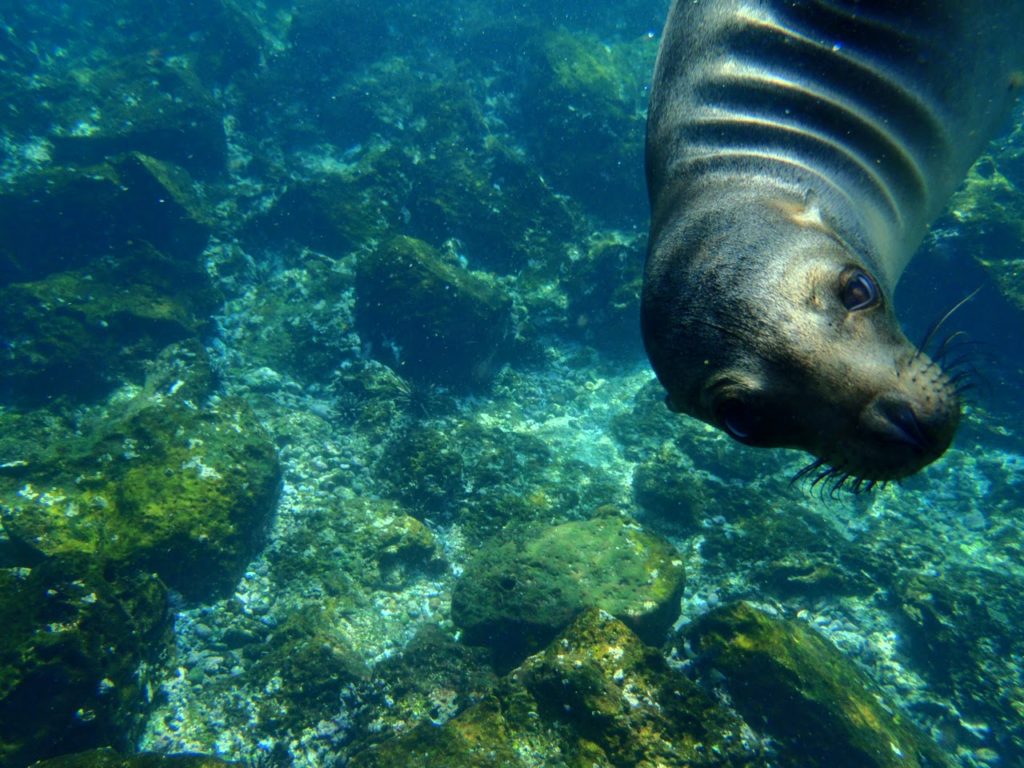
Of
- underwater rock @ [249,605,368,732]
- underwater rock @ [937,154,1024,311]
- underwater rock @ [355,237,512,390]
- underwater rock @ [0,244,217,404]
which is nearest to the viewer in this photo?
underwater rock @ [249,605,368,732]

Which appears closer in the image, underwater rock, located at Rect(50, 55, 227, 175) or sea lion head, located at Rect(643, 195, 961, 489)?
sea lion head, located at Rect(643, 195, 961, 489)

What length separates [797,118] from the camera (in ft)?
6.97

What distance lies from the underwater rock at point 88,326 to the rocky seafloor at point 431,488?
62 mm

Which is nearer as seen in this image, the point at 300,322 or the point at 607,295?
the point at 300,322

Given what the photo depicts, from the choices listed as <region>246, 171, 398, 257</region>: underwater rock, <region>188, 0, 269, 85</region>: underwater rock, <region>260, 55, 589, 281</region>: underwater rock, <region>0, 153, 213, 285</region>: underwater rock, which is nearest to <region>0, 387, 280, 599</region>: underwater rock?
<region>0, 153, 213, 285</region>: underwater rock

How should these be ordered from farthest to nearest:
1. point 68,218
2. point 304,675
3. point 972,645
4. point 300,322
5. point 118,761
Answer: point 68,218, point 300,322, point 972,645, point 304,675, point 118,761

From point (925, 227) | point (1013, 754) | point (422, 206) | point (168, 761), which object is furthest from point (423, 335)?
point (1013, 754)

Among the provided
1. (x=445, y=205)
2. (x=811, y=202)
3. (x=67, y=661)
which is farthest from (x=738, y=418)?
(x=445, y=205)

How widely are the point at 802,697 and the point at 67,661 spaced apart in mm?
6899

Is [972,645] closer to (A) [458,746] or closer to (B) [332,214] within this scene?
(A) [458,746]

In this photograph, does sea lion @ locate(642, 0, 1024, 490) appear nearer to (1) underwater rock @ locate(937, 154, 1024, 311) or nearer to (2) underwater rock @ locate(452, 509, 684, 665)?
(2) underwater rock @ locate(452, 509, 684, 665)

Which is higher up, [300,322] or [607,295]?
[607,295]

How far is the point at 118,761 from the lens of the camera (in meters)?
4.30

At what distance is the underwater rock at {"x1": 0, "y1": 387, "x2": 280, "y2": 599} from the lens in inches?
250
